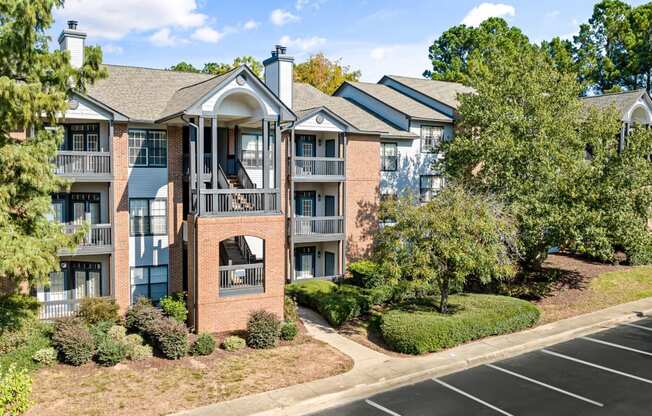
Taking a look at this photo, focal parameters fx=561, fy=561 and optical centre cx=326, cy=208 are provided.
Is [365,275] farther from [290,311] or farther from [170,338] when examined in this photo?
[170,338]

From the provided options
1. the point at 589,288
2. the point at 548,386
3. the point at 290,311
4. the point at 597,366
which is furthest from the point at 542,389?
the point at 589,288

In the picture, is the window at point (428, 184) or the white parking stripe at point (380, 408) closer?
the white parking stripe at point (380, 408)

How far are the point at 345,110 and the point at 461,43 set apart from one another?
39017 millimetres

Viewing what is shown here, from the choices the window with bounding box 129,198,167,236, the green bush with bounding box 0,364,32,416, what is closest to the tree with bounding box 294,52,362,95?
the window with bounding box 129,198,167,236

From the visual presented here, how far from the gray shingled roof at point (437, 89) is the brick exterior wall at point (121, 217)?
18.6 m

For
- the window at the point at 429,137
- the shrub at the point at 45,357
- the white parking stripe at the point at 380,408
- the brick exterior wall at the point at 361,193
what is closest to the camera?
the white parking stripe at the point at 380,408

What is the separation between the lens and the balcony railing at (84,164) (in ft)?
72.0

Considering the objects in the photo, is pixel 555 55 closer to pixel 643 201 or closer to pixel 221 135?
pixel 643 201

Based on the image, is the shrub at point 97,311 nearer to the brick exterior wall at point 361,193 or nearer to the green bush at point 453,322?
the green bush at point 453,322

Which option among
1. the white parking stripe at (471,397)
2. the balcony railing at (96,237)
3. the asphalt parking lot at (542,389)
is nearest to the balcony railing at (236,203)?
the balcony railing at (96,237)

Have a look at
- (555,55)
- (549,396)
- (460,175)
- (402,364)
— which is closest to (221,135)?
(460,175)

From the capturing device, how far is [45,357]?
17312 millimetres

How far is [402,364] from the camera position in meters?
18.4

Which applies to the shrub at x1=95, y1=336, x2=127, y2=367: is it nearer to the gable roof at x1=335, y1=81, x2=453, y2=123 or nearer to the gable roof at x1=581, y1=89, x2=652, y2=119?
the gable roof at x1=335, y1=81, x2=453, y2=123
